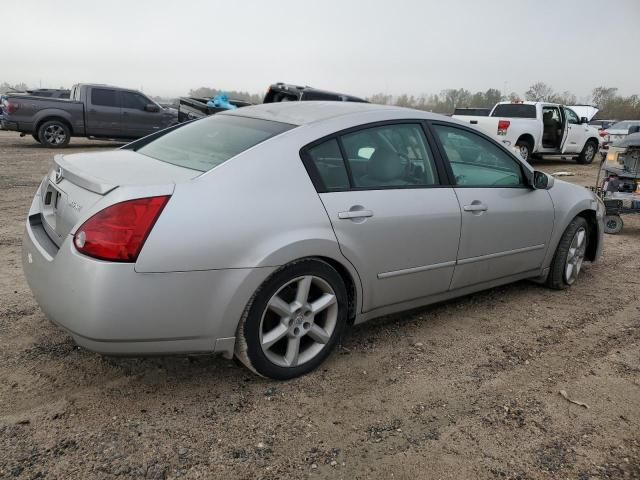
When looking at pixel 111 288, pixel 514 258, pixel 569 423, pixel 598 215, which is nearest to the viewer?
pixel 111 288

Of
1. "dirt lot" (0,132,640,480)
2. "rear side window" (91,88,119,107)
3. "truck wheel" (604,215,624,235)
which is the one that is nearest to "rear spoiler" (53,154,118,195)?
"dirt lot" (0,132,640,480)

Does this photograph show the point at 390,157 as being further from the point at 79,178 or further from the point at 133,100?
the point at 133,100

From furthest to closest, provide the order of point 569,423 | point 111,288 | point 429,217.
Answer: point 429,217, point 569,423, point 111,288

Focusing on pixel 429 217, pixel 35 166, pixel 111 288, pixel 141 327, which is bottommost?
pixel 35 166

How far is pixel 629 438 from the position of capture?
2650 mm

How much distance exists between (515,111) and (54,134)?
508 inches

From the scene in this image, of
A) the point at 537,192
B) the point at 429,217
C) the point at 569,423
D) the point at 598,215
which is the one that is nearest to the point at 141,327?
the point at 429,217

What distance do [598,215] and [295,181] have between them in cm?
339

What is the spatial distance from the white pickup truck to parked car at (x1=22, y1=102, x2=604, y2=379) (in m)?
11.2

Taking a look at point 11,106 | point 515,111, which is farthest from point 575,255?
point 11,106

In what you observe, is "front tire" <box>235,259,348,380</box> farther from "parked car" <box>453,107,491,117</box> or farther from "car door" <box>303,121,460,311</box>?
"parked car" <box>453,107,491,117</box>

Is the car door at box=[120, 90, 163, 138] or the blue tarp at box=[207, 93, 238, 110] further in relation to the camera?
the car door at box=[120, 90, 163, 138]

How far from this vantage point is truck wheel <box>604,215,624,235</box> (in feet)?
24.5

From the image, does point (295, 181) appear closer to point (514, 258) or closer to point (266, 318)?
point (266, 318)
